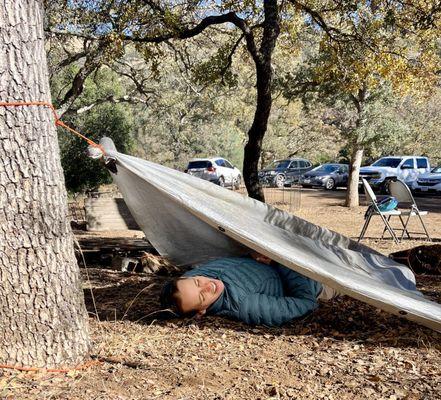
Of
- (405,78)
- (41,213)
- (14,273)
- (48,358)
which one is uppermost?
(405,78)

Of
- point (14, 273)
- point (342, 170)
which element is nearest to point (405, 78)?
point (14, 273)

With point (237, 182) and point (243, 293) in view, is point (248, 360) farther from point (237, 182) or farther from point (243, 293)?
point (237, 182)

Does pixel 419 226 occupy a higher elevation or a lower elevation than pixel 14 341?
lower

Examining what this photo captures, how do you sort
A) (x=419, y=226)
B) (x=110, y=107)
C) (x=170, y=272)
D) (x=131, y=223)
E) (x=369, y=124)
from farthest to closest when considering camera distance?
(x=110, y=107), (x=369, y=124), (x=131, y=223), (x=419, y=226), (x=170, y=272)

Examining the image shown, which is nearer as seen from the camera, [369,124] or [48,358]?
[48,358]

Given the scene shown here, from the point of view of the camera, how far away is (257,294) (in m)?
4.03

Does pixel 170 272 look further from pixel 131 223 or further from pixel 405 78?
pixel 131 223

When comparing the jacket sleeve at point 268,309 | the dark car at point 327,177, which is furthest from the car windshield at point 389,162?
the jacket sleeve at point 268,309

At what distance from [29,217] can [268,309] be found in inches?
72.2

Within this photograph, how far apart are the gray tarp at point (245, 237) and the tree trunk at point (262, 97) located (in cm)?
370

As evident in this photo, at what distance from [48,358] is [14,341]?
20 cm

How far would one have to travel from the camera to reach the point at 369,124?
55.7 ft

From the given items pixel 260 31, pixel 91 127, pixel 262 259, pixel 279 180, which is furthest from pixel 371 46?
pixel 279 180

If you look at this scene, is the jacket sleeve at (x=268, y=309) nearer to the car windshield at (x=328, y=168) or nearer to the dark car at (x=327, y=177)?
the dark car at (x=327, y=177)
